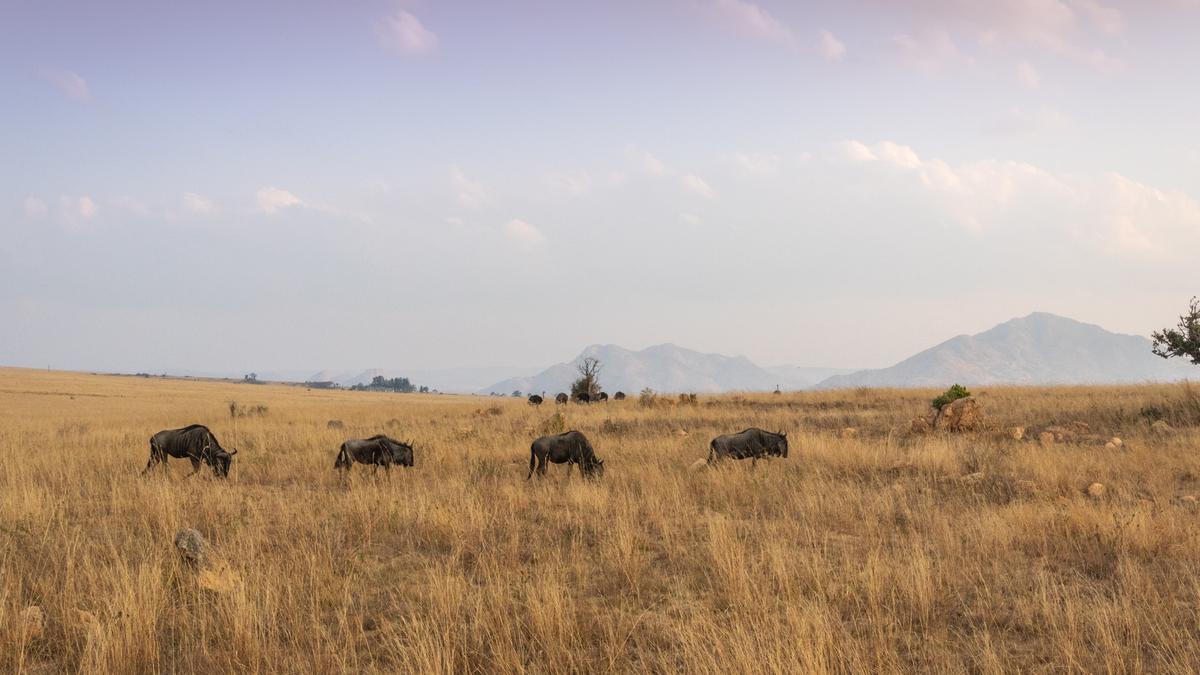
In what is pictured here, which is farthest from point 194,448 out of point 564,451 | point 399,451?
point 564,451

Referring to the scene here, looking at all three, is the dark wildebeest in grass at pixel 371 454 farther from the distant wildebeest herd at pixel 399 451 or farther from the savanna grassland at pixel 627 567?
the savanna grassland at pixel 627 567

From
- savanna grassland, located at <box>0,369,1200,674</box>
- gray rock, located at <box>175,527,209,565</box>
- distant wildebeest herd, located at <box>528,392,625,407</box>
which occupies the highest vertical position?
distant wildebeest herd, located at <box>528,392,625,407</box>

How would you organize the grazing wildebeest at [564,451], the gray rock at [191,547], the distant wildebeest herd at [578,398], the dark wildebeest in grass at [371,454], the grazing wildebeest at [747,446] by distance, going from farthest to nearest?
the distant wildebeest herd at [578,398]
the grazing wildebeest at [747,446]
the dark wildebeest in grass at [371,454]
the grazing wildebeest at [564,451]
the gray rock at [191,547]

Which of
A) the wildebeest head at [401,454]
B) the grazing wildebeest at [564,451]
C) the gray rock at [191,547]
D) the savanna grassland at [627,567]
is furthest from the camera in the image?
the wildebeest head at [401,454]

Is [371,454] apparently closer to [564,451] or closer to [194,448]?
[194,448]

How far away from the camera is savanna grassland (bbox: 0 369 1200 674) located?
14.8ft

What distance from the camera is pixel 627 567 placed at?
633 cm

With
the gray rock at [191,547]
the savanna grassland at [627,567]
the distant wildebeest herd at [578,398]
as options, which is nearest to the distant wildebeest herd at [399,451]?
the savanna grassland at [627,567]

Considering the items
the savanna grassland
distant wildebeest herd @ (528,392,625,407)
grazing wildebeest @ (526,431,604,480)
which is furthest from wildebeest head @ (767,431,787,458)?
distant wildebeest herd @ (528,392,625,407)

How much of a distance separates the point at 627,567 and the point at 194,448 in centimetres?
998

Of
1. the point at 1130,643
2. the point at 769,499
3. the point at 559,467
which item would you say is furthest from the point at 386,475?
the point at 1130,643

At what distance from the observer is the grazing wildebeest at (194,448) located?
487 inches

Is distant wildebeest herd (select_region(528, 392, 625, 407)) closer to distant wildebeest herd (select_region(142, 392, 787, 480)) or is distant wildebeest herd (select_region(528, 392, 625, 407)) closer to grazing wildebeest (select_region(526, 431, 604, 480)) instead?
distant wildebeest herd (select_region(142, 392, 787, 480))

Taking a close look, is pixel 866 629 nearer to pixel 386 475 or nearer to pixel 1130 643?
pixel 1130 643
